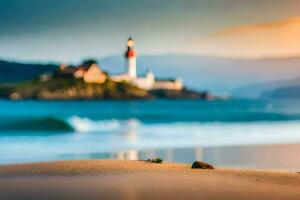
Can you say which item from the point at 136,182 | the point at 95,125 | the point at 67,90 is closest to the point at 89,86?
the point at 67,90

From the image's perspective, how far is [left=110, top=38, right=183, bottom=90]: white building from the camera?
38.6 meters

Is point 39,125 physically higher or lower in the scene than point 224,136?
higher

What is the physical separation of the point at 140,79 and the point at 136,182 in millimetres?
41530

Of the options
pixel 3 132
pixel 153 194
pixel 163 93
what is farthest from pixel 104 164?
pixel 163 93

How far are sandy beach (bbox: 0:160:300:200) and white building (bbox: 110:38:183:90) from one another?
31314 millimetres

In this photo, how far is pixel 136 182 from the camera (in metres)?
4.68

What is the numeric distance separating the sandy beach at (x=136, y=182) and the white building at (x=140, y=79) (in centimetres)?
3131

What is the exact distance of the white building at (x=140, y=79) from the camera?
38.6m

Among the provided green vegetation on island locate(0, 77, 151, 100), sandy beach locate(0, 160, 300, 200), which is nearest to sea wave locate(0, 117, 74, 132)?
sandy beach locate(0, 160, 300, 200)

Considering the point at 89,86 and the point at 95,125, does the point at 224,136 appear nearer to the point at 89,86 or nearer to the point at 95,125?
the point at 95,125

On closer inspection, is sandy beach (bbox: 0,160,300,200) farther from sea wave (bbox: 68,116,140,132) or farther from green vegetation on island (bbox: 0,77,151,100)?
green vegetation on island (bbox: 0,77,151,100)

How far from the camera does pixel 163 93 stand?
164 ft

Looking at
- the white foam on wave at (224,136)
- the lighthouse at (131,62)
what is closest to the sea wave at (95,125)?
the white foam on wave at (224,136)

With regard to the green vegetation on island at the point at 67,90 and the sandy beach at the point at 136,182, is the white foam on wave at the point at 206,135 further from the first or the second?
the green vegetation on island at the point at 67,90
